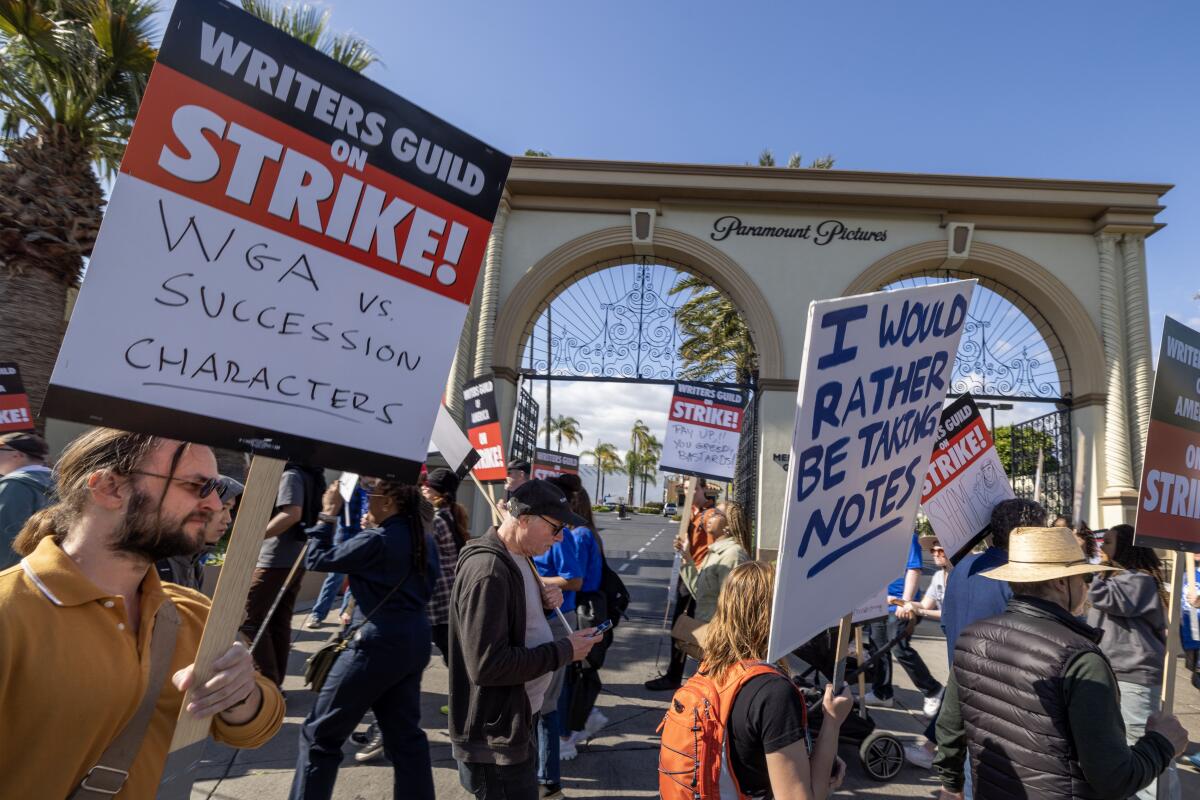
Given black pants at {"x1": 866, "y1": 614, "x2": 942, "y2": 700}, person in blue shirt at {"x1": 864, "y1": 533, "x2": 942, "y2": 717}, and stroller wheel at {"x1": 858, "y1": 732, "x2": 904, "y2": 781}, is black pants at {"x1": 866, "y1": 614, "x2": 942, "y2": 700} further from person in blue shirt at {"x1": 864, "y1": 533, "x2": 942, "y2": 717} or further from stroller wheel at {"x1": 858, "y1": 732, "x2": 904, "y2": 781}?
stroller wheel at {"x1": 858, "y1": 732, "x2": 904, "y2": 781}

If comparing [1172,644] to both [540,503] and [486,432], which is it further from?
[486,432]

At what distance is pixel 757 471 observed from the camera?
11.6m

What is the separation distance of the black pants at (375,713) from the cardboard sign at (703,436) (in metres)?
4.90

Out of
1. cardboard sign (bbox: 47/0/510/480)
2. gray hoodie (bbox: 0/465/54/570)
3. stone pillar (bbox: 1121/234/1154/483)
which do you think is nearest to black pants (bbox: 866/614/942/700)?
cardboard sign (bbox: 47/0/510/480)

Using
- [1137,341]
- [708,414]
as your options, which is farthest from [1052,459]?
[708,414]

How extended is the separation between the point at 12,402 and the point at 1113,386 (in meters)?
14.3

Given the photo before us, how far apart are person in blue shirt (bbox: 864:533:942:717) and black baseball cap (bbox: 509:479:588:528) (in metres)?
3.54

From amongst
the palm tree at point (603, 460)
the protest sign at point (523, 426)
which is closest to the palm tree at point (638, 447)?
the palm tree at point (603, 460)

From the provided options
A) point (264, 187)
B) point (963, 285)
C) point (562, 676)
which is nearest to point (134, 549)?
point (264, 187)

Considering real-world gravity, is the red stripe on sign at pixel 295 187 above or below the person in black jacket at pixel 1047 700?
above

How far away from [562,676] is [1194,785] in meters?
4.40

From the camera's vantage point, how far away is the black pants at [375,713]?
2.93 m

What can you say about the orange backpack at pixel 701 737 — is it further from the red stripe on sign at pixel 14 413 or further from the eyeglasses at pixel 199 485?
the red stripe on sign at pixel 14 413

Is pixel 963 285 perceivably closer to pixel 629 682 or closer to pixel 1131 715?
pixel 1131 715
